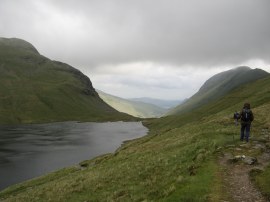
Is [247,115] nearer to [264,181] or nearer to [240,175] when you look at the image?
[240,175]

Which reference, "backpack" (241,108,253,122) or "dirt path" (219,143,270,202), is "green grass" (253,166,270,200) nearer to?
"dirt path" (219,143,270,202)

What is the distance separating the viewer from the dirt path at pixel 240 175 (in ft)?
63.6

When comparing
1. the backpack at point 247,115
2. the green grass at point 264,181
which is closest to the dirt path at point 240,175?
the green grass at point 264,181

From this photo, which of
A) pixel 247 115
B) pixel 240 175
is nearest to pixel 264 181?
pixel 240 175

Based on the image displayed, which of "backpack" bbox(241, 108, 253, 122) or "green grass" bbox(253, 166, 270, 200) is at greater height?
"backpack" bbox(241, 108, 253, 122)

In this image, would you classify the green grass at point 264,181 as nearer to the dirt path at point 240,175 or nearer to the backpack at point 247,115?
the dirt path at point 240,175

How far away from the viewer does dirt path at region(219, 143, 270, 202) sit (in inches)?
763

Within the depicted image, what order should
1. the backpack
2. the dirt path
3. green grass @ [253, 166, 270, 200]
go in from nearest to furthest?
the dirt path < green grass @ [253, 166, 270, 200] < the backpack

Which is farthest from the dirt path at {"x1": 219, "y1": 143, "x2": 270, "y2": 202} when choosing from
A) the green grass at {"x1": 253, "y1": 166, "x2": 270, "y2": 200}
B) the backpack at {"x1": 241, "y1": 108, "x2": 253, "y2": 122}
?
the backpack at {"x1": 241, "y1": 108, "x2": 253, "y2": 122}

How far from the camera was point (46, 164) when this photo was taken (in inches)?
3575

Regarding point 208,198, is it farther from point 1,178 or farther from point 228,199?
point 1,178

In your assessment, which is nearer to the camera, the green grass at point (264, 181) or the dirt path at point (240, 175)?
the dirt path at point (240, 175)

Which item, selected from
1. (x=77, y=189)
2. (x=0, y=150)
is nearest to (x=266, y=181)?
(x=77, y=189)

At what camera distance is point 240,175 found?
23922mm
